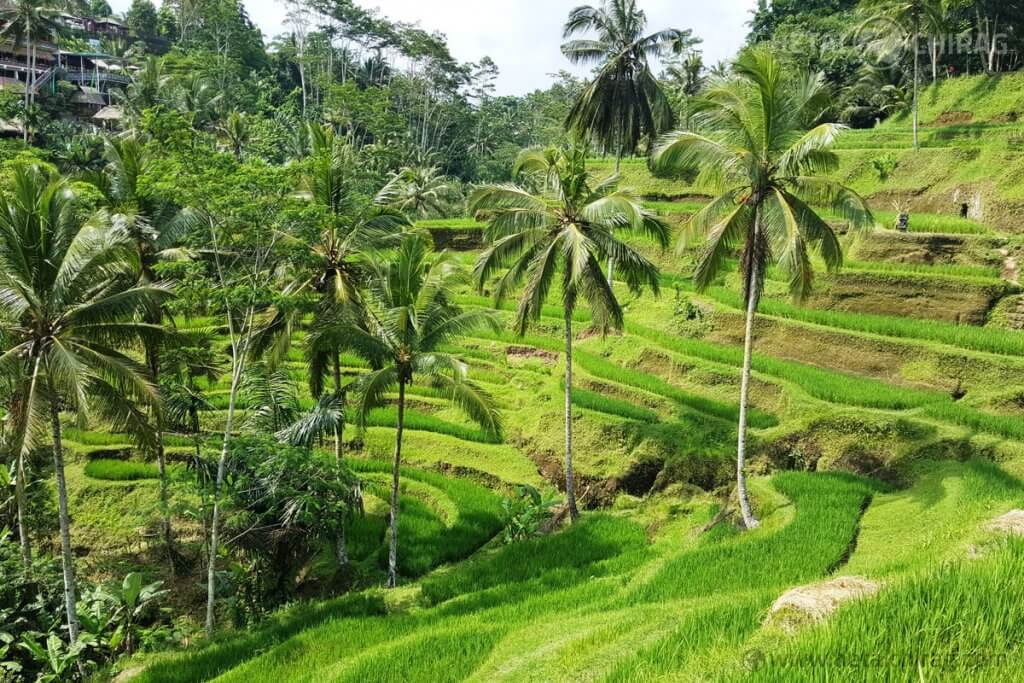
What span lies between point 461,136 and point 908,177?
42.5m

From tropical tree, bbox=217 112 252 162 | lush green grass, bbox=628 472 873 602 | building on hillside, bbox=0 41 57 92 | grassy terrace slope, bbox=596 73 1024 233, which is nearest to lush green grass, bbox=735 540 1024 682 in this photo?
lush green grass, bbox=628 472 873 602

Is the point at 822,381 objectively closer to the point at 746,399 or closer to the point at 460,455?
the point at 746,399

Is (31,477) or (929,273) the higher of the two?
(929,273)

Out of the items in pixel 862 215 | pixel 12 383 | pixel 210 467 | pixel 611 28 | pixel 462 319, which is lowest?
pixel 210 467

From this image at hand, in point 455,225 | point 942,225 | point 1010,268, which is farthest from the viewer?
point 455,225

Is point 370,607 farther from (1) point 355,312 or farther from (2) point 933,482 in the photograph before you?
(2) point 933,482

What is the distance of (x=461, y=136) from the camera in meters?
62.7

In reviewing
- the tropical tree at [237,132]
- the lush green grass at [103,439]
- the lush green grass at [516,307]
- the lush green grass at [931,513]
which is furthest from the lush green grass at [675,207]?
the tropical tree at [237,132]

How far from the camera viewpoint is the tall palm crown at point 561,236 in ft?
45.8

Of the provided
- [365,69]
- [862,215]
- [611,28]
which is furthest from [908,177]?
[365,69]

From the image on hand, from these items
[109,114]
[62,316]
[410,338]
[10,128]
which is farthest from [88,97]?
[410,338]

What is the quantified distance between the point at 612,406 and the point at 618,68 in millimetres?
12247

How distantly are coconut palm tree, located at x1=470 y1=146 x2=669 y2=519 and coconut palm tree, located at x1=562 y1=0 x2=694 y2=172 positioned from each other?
960 centimetres

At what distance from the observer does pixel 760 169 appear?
39.3 feet
